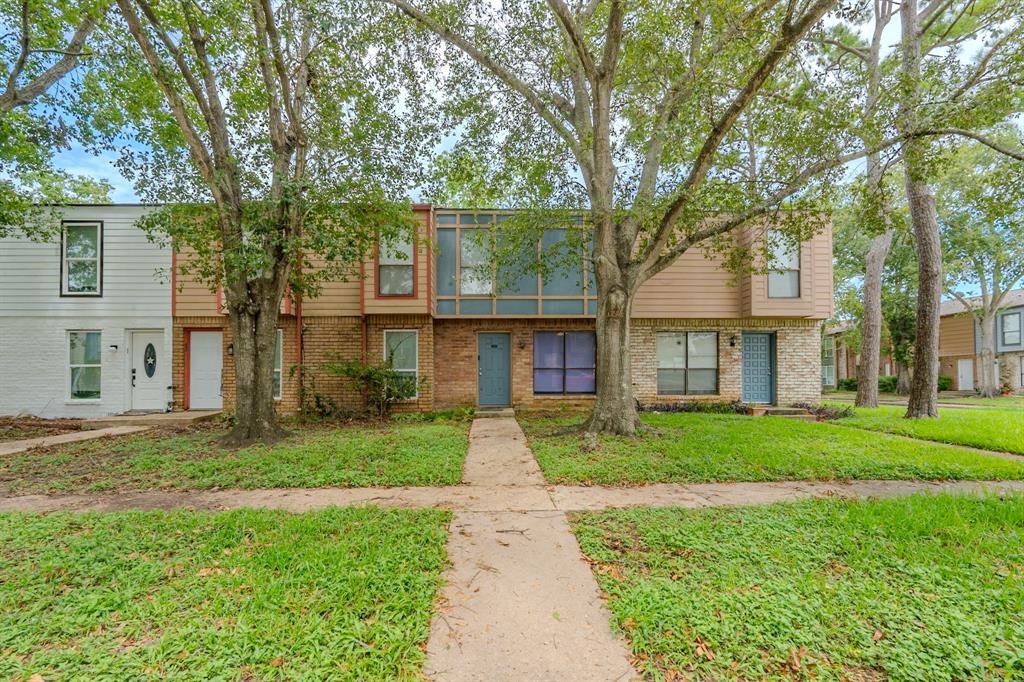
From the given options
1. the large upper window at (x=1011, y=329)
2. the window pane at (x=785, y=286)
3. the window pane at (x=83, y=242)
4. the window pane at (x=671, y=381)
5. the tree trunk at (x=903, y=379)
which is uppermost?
the window pane at (x=83, y=242)

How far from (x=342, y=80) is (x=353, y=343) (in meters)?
5.81

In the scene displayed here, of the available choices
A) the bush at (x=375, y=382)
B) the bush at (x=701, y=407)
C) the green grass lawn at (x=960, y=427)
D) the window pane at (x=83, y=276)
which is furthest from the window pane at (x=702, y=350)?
the window pane at (x=83, y=276)

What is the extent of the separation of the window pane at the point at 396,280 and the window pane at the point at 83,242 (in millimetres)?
7238

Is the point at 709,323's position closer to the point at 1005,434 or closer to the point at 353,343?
the point at 1005,434

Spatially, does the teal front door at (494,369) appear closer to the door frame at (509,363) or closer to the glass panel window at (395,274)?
the door frame at (509,363)

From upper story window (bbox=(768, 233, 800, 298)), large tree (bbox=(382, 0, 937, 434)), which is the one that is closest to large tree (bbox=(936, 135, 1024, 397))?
upper story window (bbox=(768, 233, 800, 298))

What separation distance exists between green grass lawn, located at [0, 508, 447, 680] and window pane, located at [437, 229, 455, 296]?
7.92m

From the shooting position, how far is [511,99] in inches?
352

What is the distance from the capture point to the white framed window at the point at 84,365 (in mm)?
10719

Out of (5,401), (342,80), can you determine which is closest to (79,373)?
(5,401)

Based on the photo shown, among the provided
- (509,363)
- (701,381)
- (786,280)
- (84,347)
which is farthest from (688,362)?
(84,347)

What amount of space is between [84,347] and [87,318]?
0.74m

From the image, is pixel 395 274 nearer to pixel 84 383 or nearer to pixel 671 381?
pixel 671 381

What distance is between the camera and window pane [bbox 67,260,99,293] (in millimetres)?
10773
